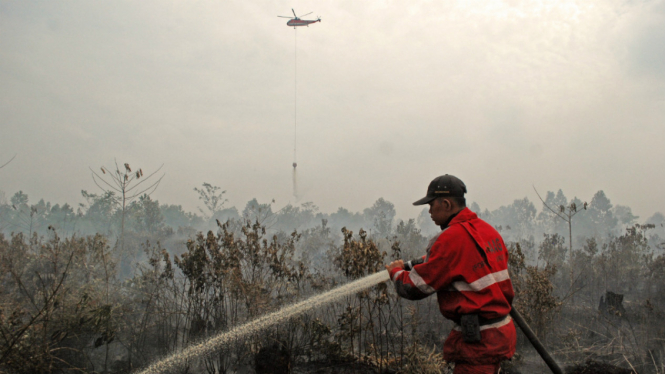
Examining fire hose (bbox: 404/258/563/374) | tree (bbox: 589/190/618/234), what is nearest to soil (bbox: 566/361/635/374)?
fire hose (bbox: 404/258/563/374)

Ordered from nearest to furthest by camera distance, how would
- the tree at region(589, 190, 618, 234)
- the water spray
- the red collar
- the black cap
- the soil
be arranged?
the red collar → the black cap → the water spray → the soil → the tree at region(589, 190, 618, 234)

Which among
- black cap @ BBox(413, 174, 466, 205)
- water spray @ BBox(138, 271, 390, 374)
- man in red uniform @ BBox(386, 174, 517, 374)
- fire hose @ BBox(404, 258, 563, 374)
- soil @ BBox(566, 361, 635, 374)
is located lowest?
soil @ BBox(566, 361, 635, 374)

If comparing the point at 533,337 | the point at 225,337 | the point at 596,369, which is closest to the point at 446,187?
the point at 533,337

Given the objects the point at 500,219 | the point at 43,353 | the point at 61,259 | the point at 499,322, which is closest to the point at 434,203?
the point at 499,322

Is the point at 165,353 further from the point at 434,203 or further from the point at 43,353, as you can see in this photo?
the point at 434,203

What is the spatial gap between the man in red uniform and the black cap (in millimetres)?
A: 285

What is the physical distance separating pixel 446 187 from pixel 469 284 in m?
0.71

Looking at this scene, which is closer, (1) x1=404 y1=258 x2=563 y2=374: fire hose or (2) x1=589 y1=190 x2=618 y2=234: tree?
(1) x1=404 y1=258 x2=563 y2=374: fire hose

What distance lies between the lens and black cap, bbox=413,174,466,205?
2.63 meters

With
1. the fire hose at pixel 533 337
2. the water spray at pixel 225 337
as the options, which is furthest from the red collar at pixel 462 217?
the water spray at pixel 225 337

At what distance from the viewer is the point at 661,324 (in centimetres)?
834

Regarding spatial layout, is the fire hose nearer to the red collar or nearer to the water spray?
the red collar

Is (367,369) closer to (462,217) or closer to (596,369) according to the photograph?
(462,217)

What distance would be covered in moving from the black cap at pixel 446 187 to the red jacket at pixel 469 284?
31cm
